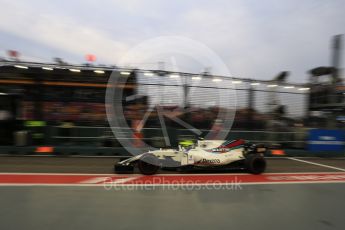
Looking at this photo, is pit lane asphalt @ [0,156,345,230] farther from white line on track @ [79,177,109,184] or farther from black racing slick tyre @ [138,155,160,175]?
black racing slick tyre @ [138,155,160,175]

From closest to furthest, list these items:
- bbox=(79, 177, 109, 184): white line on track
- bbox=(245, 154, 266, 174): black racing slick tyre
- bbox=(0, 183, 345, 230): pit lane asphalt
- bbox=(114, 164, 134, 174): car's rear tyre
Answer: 1. bbox=(0, 183, 345, 230): pit lane asphalt
2. bbox=(79, 177, 109, 184): white line on track
3. bbox=(114, 164, 134, 174): car's rear tyre
4. bbox=(245, 154, 266, 174): black racing slick tyre

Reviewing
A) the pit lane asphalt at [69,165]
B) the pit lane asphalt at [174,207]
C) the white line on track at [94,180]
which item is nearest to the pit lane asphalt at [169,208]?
the pit lane asphalt at [174,207]

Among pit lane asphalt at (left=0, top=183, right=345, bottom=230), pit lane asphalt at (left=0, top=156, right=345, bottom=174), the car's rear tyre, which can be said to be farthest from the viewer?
pit lane asphalt at (left=0, top=156, right=345, bottom=174)

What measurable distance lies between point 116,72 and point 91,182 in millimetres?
5710

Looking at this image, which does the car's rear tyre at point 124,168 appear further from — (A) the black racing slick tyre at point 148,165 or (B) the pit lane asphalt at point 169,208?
(B) the pit lane asphalt at point 169,208

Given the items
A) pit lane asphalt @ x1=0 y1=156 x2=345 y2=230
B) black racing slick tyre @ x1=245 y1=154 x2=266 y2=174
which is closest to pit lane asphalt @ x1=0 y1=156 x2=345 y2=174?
black racing slick tyre @ x1=245 y1=154 x2=266 y2=174

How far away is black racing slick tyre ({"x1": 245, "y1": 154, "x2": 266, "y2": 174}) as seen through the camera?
20.9 ft

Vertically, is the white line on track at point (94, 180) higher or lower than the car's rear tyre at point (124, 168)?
lower

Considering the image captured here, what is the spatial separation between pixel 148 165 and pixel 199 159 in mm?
1122

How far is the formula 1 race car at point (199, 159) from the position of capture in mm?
5988

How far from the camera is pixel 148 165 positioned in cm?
600

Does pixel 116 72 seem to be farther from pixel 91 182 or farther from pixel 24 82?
pixel 91 182

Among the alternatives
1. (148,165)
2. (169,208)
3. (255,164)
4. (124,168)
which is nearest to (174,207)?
(169,208)

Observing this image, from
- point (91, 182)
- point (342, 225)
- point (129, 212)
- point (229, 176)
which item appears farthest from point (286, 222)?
point (91, 182)
